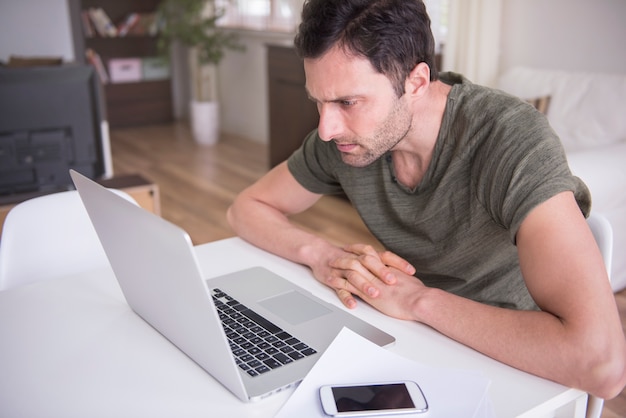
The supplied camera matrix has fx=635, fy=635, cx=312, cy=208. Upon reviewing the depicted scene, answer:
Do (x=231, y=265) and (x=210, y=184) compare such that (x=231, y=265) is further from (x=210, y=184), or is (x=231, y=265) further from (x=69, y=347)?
(x=210, y=184)

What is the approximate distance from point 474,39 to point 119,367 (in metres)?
3.04

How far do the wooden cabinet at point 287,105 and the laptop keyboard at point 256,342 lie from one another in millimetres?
2996

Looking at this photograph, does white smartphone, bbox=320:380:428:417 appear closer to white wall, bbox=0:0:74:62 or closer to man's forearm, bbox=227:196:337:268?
man's forearm, bbox=227:196:337:268

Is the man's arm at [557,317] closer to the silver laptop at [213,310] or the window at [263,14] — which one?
the silver laptop at [213,310]

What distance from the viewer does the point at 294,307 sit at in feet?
3.52

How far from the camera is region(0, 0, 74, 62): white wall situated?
11.0 feet

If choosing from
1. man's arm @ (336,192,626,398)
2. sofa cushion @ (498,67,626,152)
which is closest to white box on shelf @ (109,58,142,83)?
sofa cushion @ (498,67,626,152)

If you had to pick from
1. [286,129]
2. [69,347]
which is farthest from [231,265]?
[286,129]

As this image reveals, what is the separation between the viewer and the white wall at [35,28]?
3.35 m

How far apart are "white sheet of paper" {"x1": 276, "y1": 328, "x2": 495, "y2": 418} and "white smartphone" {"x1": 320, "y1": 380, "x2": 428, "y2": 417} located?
0.01 meters

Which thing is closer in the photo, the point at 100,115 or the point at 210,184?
the point at 100,115

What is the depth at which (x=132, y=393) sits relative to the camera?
33.2 inches

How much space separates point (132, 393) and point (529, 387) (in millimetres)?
530

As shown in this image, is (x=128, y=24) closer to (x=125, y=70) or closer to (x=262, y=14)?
(x=125, y=70)
